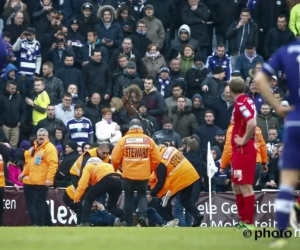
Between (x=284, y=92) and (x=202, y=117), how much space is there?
266 centimetres

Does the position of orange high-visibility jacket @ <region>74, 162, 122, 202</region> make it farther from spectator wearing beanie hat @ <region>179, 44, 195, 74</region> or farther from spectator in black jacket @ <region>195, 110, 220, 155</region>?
spectator wearing beanie hat @ <region>179, 44, 195, 74</region>

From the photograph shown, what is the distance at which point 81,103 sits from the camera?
25.4 m

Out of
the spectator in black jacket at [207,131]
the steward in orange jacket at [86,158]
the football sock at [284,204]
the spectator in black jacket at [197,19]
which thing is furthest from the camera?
the spectator in black jacket at [197,19]

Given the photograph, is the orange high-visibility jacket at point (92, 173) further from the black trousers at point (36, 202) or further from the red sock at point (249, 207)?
the red sock at point (249, 207)

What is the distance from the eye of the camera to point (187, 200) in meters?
21.2

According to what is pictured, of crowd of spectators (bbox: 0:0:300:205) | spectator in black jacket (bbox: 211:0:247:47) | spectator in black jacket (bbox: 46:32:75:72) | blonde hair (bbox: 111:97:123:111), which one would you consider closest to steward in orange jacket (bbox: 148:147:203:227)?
crowd of spectators (bbox: 0:0:300:205)

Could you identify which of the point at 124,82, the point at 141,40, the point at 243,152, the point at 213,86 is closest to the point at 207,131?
the point at 213,86

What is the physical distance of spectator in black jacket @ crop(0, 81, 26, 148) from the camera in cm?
2527

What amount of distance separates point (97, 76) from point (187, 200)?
20.0 feet

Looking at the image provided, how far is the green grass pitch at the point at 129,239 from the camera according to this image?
503 inches

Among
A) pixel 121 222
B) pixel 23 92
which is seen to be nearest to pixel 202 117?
pixel 23 92

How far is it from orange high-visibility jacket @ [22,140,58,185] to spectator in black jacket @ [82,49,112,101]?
178 inches

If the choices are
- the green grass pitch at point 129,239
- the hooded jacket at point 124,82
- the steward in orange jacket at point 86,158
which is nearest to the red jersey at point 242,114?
the green grass pitch at point 129,239

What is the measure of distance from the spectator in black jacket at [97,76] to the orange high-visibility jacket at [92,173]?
229 inches
